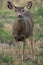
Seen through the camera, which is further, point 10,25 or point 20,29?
point 10,25

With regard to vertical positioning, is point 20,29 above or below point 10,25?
above

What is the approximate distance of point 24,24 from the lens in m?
9.24

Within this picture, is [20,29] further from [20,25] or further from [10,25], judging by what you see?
[10,25]

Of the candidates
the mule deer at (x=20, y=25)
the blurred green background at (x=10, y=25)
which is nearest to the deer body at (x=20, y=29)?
the mule deer at (x=20, y=25)

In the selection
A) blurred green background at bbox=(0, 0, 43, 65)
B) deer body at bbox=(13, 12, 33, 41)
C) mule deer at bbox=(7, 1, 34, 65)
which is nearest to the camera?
mule deer at bbox=(7, 1, 34, 65)

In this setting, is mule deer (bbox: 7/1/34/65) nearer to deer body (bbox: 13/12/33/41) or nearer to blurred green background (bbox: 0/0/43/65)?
deer body (bbox: 13/12/33/41)

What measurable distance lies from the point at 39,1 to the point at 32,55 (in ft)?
21.5

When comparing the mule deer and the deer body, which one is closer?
the mule deer

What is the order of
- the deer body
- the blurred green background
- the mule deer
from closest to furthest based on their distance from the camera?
the mule deer → the deer body → the blurred green background

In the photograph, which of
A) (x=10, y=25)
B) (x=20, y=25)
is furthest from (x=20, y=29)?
(x=10, y=25)

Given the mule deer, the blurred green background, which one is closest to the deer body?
the mule deer

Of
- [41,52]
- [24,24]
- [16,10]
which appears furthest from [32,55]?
[16,10]

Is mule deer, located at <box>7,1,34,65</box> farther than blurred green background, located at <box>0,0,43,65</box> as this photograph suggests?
No

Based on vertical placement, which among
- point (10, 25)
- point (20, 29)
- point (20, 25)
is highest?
point (20, 25)
